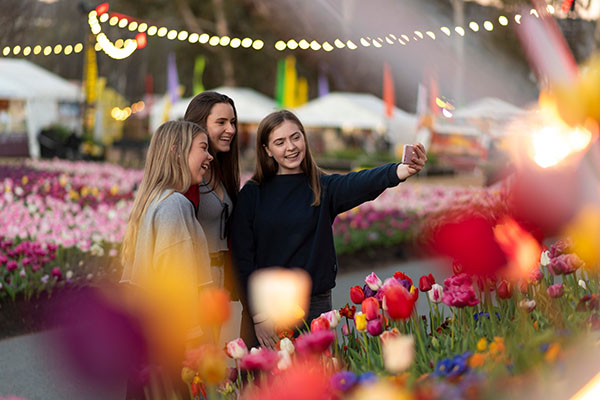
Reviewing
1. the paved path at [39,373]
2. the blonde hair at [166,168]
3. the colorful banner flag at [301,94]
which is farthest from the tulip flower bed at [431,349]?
the colorful banner flag at [301,94]

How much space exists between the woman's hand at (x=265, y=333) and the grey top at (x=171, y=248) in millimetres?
288

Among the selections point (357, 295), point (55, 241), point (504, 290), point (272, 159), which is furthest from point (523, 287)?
point (55, 241)

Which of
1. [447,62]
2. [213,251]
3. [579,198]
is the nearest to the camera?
[579,198]

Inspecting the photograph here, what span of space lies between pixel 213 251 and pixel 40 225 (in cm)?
402

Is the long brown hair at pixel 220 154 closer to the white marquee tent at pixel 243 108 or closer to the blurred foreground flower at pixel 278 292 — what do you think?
the blurred foreground flower at pixel 278 292

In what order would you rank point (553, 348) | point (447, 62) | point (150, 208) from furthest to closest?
1. point (150, 208)
2. point (447, 62)
3. point (553, 348)

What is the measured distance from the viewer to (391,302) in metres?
1.94

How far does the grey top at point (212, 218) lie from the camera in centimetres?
279

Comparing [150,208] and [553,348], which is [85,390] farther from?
[553,348]

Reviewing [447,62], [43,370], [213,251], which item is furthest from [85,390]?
[447,62]

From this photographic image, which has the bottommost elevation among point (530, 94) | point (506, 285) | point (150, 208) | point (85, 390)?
point (85, 390)

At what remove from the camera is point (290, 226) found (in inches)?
109

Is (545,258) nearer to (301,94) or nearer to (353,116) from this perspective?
(353,116)

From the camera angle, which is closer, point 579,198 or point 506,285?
point 579,198
